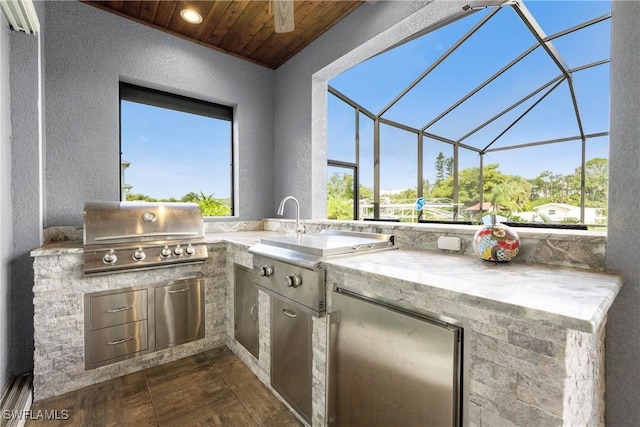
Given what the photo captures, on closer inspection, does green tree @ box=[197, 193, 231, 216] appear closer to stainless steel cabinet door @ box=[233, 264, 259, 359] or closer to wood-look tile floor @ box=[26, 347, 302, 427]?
stainless steel cabinet door @ box=[233, 264, 259, 359]

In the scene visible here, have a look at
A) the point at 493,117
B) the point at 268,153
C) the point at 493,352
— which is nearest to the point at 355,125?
the point at 268,153

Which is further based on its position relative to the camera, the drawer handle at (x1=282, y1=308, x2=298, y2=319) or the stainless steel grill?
the stainless steel grill

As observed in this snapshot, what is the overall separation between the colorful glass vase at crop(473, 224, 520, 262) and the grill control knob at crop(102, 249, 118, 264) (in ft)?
7.51

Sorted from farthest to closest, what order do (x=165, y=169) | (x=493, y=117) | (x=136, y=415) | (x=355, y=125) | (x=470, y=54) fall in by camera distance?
(x=493, y=117), (x=355, y=125), (x=470, y=54), (x=165, y=169), (x=136, y=415)

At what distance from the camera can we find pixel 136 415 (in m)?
1.66

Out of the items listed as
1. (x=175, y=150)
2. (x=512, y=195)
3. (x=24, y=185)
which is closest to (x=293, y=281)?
(x=24, y=185)

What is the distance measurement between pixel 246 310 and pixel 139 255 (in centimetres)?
88

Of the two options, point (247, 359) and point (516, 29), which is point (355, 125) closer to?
point (516, 29)

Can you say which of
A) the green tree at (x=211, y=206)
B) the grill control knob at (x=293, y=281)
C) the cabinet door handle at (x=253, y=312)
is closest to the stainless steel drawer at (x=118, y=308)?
the cabinet door handle at (x=253, y=312)

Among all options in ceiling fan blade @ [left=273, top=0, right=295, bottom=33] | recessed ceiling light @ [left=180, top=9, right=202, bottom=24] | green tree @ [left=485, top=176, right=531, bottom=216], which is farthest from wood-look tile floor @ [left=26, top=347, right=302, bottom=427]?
green tree @ [left=485, top=176, right=531, bottom=216]

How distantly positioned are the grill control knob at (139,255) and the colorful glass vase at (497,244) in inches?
86.4

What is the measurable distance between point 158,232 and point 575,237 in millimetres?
2591

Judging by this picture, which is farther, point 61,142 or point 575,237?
point 61,142

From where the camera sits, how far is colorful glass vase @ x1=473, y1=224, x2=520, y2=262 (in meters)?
1.24
